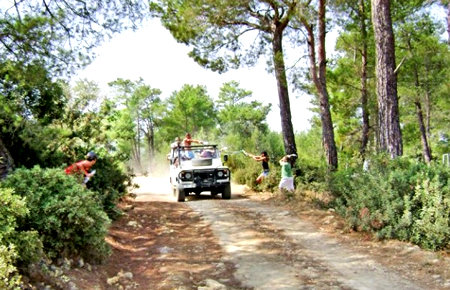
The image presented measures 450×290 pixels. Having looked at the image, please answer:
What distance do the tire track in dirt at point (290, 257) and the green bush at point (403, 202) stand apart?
0.80 meters

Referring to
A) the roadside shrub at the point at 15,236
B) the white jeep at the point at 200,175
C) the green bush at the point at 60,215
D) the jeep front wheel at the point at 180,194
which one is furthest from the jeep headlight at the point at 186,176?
the roadside shrub at the point at 15,236

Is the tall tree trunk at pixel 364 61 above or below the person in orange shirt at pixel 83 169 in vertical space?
above

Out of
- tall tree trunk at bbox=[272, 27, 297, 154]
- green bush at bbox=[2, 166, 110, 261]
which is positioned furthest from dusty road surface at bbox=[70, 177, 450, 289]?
tall tree trunk at bbox=[272, 27, 297, 154]

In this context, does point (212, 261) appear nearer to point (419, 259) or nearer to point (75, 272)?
point (75, 272)

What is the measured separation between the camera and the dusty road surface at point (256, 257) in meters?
5.93

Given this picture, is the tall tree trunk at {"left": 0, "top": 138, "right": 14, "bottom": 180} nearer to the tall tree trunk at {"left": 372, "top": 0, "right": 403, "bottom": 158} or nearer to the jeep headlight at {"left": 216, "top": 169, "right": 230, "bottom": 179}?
the jeep headlight at {"left": 216, "top": 169, "right": 230, "bottom": 179}

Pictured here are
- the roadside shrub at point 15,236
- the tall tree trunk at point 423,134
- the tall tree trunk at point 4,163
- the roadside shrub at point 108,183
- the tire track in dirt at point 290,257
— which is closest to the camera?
the roadside shrub at point 15,236

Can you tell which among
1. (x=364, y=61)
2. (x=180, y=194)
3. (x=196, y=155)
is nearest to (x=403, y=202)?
(x=180, y=194)

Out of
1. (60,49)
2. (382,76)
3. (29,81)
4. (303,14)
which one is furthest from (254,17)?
(29,81)

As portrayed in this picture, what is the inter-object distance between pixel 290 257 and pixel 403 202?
7.07 ft

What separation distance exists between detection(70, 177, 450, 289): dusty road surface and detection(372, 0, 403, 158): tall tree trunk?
6.88ft

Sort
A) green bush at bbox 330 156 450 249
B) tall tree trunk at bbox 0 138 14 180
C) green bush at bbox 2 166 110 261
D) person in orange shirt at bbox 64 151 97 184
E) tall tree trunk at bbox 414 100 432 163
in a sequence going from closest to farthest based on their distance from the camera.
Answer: green bush at bbox 2 166 110 261, green bush at bbox 330 156 450 249, tall tree trunk at bbox 0 138 14 180, person in orange shirt at bbox 64 151 97 184, tall tree trunk at bbox 414 100 432 163

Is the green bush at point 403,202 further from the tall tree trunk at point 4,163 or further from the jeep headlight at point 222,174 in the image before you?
the tall tree trunk at point 4,163

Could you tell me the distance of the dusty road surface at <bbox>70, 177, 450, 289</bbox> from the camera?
5.93 m
